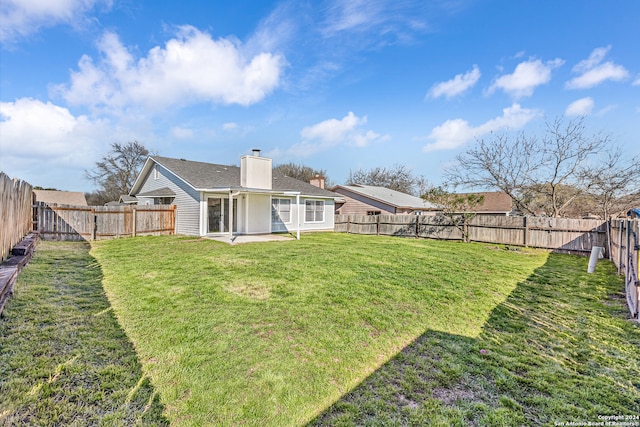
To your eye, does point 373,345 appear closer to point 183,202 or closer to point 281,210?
point 183,202

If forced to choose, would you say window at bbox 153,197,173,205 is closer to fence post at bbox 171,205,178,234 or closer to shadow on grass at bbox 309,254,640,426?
fence post at bbox 171,205,178,234

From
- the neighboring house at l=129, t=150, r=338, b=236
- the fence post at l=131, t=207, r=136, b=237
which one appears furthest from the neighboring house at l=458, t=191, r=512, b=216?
the fence post at l=131, t=207, r=136, b=237

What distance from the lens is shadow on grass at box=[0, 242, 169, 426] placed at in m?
2.33

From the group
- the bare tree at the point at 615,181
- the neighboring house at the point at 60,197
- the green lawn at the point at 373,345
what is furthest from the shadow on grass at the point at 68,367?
the neighboring house at the point at 60,197

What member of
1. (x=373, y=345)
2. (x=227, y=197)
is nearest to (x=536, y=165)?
(x=227, y=197)

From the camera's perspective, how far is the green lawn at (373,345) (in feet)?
8.48

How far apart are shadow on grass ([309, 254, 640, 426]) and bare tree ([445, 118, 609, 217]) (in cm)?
1310

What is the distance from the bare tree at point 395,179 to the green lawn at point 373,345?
34.5 meters

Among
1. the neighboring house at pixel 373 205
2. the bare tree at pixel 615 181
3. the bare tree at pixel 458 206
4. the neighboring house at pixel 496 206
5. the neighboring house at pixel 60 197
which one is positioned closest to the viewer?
the bare tree at pixel 615 181

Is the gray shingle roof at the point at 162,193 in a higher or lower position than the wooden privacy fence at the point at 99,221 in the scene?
higher

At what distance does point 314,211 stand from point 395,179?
81.1 feet

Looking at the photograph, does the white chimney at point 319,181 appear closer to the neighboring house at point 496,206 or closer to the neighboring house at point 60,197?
the neighboring house at point 496,206

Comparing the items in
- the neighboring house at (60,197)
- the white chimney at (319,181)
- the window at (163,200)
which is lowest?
the window at (163,200)

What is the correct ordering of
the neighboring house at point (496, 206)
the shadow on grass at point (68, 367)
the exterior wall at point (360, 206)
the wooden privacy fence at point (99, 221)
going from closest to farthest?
the shadow on grass at point (68, 367)
the wooden privacy fence at point (99, 221)
the exterior wall at point (360, 206)
the neighboring house at point (496, 206)
